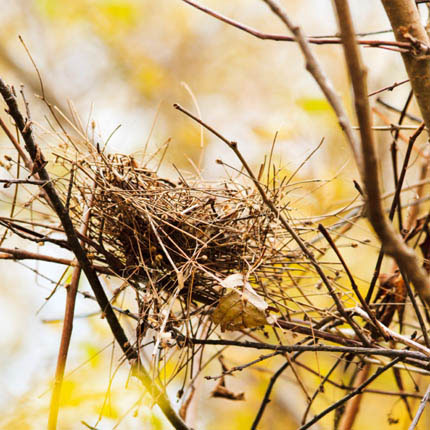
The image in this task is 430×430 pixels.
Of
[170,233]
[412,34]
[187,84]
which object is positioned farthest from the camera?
[187,84]

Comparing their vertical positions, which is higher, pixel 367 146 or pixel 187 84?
pixel 187 84

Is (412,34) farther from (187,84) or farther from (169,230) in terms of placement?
(187,84)

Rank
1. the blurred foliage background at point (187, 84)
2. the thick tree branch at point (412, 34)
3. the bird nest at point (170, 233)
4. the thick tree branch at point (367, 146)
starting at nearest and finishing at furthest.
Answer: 1. the thick tree branch at point (367, 146)
2. the thick tree branch at point (412, 34)
3. the bird nest at point (170, 233)
4. the blurred foliage background at point (187, 84)

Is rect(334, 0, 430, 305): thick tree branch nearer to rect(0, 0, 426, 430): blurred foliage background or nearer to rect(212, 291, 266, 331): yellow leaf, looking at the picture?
rect(212, 291, 266, 331): yellow leaf

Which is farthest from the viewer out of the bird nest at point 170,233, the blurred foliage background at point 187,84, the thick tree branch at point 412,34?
the blurred foliage background at point 187,84

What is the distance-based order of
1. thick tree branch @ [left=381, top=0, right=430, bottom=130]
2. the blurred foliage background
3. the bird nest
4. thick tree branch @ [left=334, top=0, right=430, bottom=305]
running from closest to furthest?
thick tree branch @ [left=334, top=0, right=430, bottom=305] → thick tree branch @ [left=381, top=0, right=430, bottom=130] → the bird nest → the blurred foliage background

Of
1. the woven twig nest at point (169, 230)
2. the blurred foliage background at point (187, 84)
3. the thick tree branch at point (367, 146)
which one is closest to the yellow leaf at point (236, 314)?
the woven twig nest at point (169, 230)

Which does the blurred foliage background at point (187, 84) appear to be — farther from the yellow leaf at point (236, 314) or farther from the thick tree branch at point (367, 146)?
the thick tree branch at point (367, 146)

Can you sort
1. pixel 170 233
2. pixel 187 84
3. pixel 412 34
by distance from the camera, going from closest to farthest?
pixel 412 34
pixel 170 233
pixel 187 84

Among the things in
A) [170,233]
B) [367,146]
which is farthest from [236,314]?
[367,146]

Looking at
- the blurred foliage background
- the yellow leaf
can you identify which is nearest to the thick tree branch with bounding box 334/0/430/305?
the yellow leaf

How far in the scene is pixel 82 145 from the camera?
113 centimetres

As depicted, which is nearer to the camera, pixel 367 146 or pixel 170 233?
pixel 367 146

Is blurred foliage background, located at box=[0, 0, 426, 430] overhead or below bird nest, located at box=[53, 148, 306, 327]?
overhead
